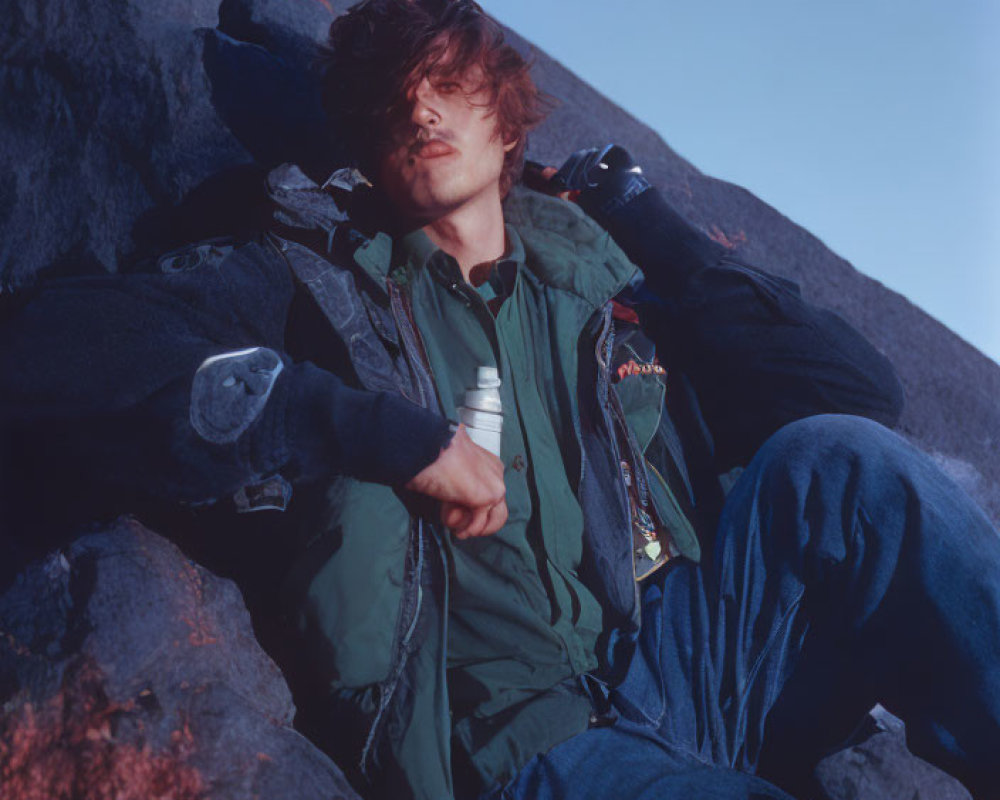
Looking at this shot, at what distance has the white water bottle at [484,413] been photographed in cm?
143

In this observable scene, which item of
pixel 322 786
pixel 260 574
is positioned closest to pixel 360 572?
pixel 260 574

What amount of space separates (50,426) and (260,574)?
18.1 inches

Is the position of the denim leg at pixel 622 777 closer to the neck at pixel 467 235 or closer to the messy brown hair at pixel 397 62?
the neck at pixel 467 235

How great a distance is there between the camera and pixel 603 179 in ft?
6.94

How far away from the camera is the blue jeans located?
50.9 inches

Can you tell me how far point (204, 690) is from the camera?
1.15m

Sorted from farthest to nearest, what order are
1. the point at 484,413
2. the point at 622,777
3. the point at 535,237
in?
the point at 535,237 < the point at 484,413 < the point at 622,777

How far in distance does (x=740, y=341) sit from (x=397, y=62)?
3.53 feet

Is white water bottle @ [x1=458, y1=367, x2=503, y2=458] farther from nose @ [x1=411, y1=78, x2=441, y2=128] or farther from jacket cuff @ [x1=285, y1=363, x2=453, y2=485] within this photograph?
nose @ [x1=411, y1=78, x2=441, y2=128]

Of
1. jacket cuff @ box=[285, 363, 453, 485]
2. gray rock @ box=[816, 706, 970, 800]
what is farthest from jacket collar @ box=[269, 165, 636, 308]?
gray rock @ box=[816, 706, 970, 800]

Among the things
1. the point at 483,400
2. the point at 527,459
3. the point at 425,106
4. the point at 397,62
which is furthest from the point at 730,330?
the point at 397,62

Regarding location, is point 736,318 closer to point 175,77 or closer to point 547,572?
point 547,572

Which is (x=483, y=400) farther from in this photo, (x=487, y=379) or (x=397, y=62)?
(x=397, y=62)

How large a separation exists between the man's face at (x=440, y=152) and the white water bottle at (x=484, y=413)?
528mm
